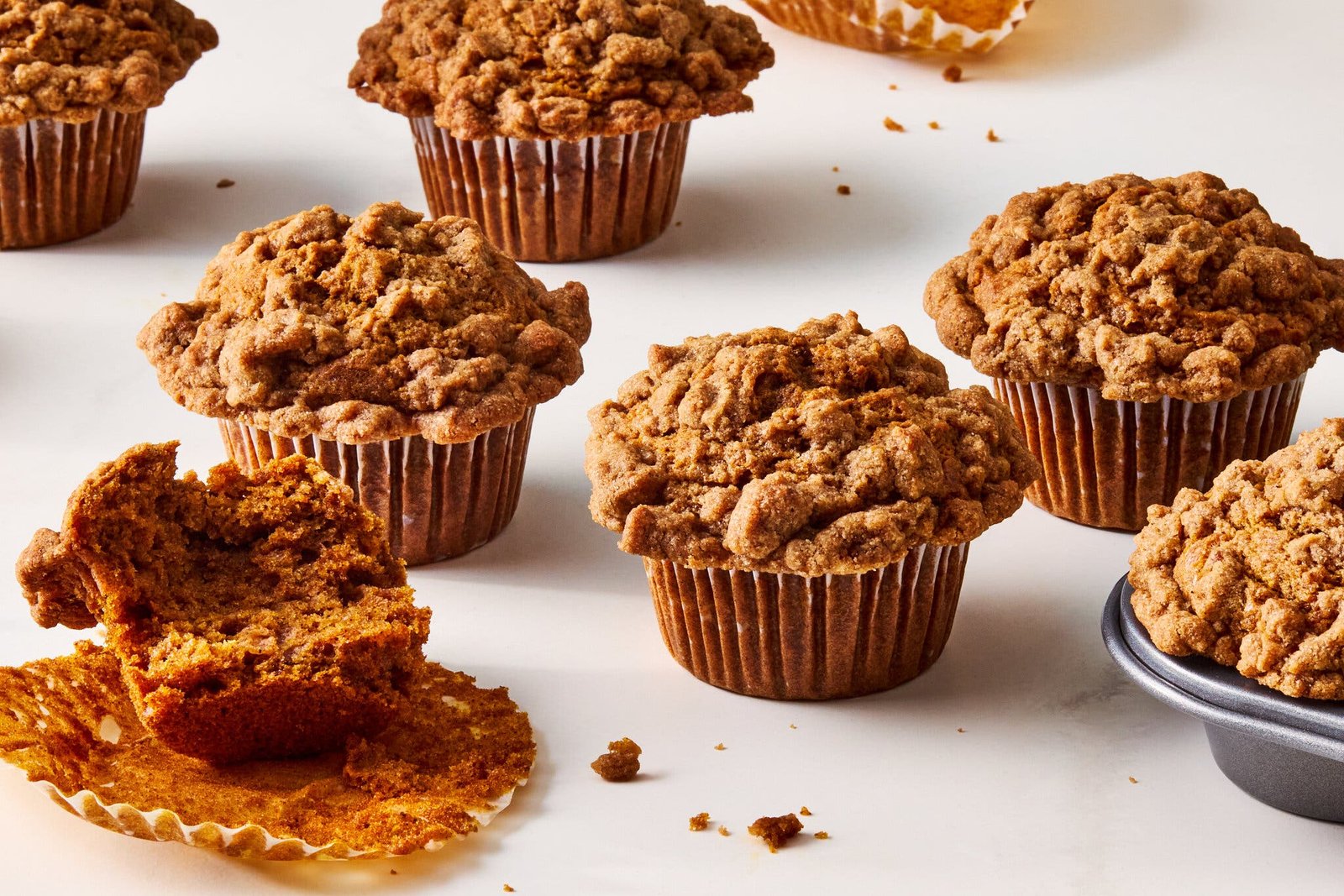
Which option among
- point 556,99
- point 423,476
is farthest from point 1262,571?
point 556,99

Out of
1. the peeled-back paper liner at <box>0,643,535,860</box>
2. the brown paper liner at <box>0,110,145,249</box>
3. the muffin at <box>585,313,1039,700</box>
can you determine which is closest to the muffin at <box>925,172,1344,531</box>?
the muffin at <box>585,313,1039,700</box>

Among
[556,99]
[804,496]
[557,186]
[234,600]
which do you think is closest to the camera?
[804,496]

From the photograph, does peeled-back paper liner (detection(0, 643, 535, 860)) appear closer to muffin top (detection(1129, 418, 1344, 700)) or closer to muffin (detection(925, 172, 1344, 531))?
muffin top (detection(1129, 418, 1344, 700))

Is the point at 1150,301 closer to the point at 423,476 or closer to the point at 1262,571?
the point at 1262,571

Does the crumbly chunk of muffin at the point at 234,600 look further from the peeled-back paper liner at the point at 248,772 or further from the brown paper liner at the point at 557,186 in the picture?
the brown paper liner at the point at 557,186

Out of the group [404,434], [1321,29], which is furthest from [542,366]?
[1321,29]

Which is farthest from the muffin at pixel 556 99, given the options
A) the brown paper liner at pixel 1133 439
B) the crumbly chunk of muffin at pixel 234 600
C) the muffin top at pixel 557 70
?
the crumbly chunk of muffin at pixel 234 600

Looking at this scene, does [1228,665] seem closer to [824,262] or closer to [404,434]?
[404,434]
